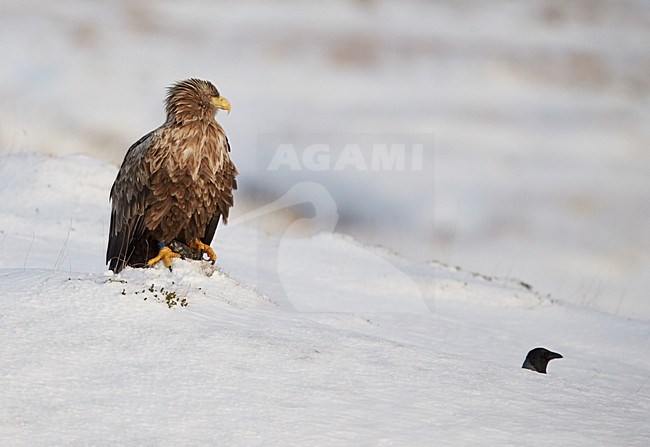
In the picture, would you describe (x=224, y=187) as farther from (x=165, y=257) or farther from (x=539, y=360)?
(x=539, y=360)

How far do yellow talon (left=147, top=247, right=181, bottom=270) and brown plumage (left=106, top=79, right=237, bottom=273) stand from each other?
1.13 feet

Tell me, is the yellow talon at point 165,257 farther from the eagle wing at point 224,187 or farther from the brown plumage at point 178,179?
the eagle wing at point 224,187

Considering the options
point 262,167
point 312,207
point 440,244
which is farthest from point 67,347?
point 262,167

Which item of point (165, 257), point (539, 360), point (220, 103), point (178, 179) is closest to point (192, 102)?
point (220, 103)

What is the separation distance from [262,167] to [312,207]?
336 cm

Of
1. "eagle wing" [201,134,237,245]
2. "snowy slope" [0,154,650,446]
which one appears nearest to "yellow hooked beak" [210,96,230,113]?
"eagle wing" [201,134,237,245]

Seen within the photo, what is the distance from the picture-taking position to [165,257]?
775 centimetres

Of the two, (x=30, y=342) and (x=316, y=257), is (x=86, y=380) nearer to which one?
(x=30, y=342)

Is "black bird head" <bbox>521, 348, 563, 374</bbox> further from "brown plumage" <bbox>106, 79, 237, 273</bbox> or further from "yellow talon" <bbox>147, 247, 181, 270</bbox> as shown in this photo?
"yellow talon" <bbox>147, 247, 181, 270</bbox>

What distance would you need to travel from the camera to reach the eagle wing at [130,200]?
7984 mm

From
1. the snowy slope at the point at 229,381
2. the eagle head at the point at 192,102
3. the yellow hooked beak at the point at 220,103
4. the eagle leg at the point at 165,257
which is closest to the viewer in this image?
the snowy slope at the point at 229,381

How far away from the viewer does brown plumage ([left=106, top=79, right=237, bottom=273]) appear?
25.7 ft

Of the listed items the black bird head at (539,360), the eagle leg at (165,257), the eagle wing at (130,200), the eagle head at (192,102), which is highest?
the eagle head at (192,102)

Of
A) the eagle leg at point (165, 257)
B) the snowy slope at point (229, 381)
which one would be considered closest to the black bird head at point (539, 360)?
the snowy slope at point (229, 381)
